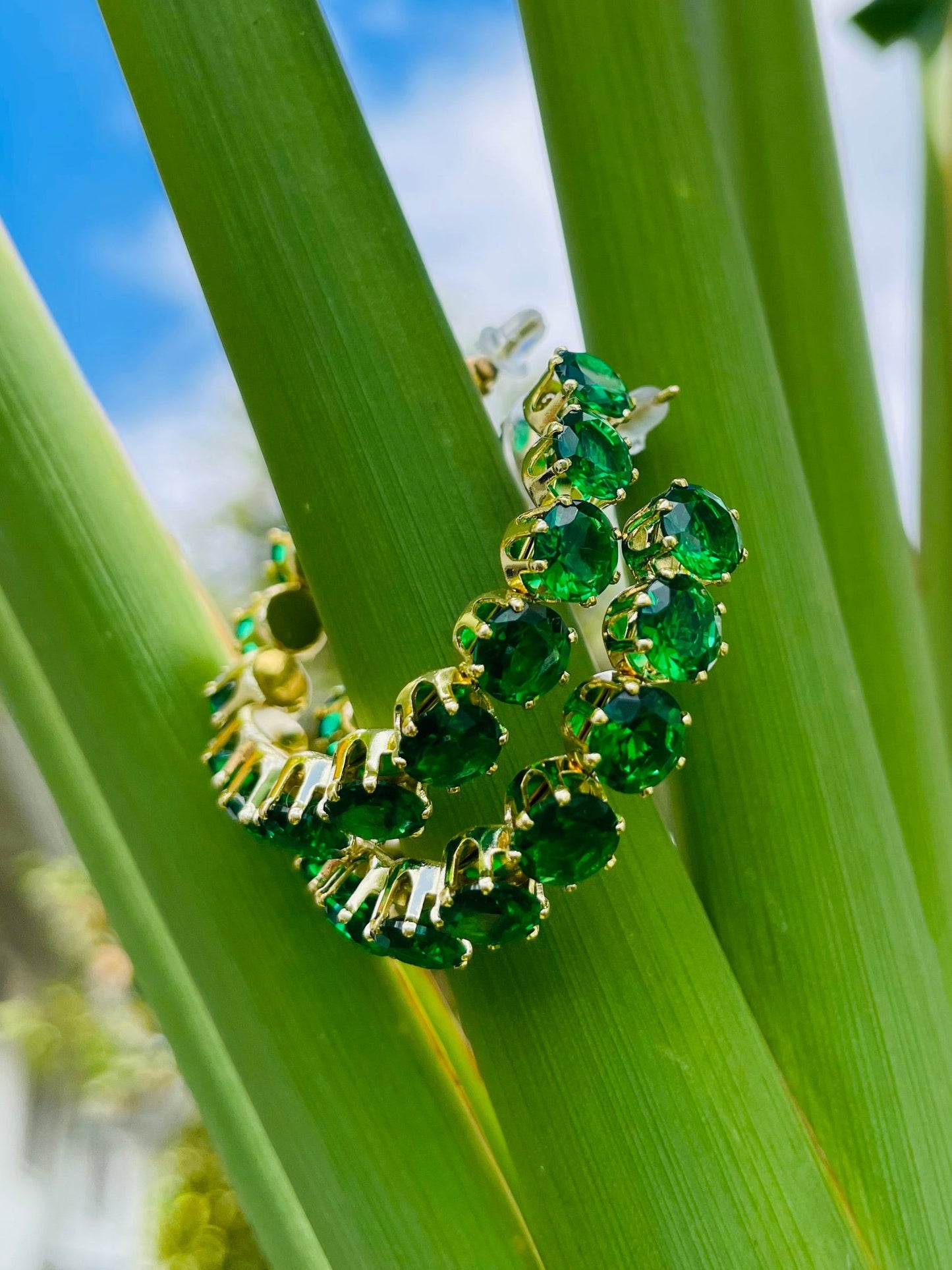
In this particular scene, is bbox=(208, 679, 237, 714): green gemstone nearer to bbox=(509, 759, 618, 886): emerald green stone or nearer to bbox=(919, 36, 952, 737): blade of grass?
bbox=(509, 759, 618, 886): emerald green stone

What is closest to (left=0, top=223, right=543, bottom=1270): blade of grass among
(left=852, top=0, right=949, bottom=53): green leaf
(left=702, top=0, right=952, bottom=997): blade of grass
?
(left=702, top=0, right=952, bottom=997): blade of grass

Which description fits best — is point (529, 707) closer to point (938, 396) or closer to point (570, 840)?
point (570, 840)

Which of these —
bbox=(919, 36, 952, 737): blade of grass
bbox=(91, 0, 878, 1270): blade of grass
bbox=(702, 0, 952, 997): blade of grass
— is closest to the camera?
bbox=(91, 0, 878, 1270): blade of grass

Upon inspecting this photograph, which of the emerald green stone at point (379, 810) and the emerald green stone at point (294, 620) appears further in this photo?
the emerald green stone at point (294, 620)

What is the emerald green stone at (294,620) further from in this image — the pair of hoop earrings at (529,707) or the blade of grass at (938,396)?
the blade of grass at (938,396)

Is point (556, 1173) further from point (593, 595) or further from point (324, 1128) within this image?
point (593, 595)

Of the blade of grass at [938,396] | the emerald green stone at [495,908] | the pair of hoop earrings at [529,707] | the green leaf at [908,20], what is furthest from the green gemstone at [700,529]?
the green leaf at [908,20]
